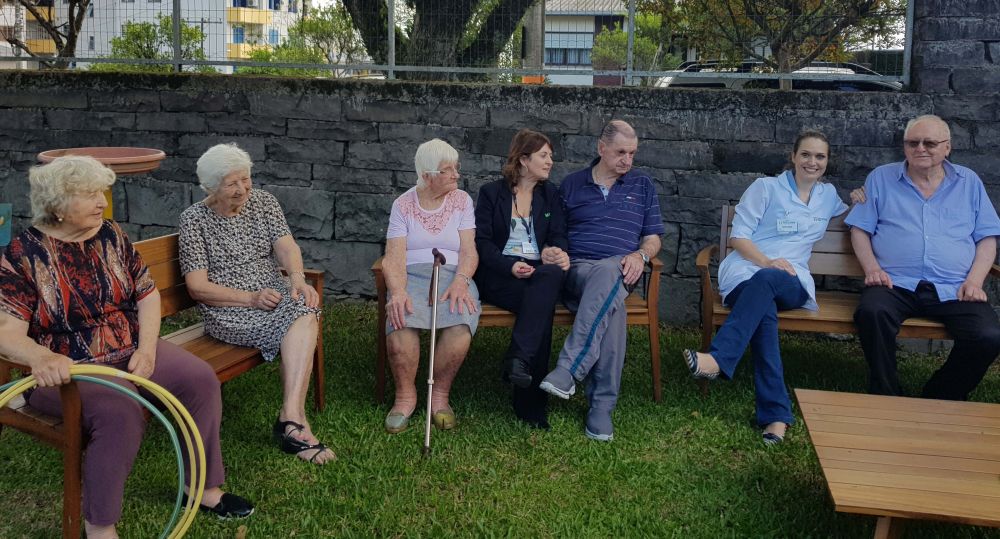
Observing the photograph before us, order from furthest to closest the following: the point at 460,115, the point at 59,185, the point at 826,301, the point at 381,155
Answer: the point at 381,155 < the point at 460,115 < the point at 826,301 < the point at 59,185

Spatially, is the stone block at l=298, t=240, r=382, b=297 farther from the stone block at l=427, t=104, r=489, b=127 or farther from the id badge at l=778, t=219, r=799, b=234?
the id badge at l=778, t=219, r=799, b=234

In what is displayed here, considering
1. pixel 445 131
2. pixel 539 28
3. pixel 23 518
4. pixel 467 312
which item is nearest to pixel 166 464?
pixel 23 518

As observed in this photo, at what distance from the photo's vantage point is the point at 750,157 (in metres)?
5.43

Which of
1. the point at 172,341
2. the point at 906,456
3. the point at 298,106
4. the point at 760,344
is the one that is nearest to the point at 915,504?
the point at 906,456

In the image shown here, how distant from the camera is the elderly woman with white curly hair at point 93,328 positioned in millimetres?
3016

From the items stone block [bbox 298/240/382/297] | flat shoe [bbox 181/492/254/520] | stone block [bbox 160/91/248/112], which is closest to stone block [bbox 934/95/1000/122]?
stone block [bbox 298/240/382/297]

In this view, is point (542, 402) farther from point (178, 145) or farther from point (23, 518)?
point (178, 145)

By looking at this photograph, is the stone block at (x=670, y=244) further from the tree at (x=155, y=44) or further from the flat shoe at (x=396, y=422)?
the tree at (x=155, y=44)

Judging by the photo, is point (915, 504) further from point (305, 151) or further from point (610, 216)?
point (305, 151)

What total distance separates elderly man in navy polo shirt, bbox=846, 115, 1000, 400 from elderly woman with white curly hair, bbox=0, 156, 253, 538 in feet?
8.93

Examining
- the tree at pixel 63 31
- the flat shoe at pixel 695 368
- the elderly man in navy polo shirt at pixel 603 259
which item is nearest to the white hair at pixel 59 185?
the elderly man in navy polo shirt at pixel 603 259

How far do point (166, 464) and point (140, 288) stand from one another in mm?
731

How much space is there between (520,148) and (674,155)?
1.29m

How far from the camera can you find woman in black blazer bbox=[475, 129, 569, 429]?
4219 mm
